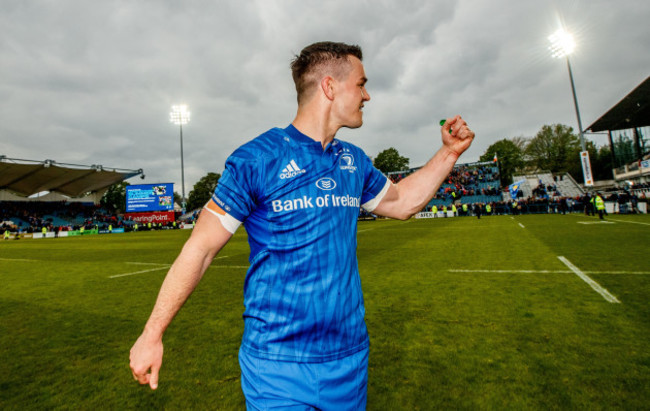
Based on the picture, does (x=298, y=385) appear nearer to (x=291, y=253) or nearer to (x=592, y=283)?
(x=291, y=253)

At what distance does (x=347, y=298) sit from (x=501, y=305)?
400 centimetres

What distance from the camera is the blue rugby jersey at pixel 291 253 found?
4.25ft

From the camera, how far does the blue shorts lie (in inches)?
47.9

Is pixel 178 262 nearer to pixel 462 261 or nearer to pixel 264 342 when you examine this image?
pixel 264 342

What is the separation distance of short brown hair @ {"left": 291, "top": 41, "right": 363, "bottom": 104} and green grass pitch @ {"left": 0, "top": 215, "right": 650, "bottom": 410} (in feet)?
7.59

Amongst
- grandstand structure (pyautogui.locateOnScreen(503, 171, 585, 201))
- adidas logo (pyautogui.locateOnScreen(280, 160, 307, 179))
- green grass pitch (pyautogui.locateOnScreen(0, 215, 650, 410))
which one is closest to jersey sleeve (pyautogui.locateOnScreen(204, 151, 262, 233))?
adidas logo (pyautogui.locateOnScreen(280, 160, 307, 179))

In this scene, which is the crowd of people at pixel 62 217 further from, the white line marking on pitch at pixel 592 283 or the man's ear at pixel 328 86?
the man's ear at pixel 328 86

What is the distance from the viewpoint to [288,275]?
1.33 meters

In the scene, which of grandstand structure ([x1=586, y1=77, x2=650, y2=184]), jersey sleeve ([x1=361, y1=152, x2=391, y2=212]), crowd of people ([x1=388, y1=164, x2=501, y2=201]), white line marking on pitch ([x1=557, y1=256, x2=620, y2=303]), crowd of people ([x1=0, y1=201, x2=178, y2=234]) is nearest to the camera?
jersey sleeve ([x1=361, y1=152, x2=391, y2=212])

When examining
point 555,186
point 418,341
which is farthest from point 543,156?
point 418,341

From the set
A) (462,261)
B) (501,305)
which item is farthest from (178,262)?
(462,261)

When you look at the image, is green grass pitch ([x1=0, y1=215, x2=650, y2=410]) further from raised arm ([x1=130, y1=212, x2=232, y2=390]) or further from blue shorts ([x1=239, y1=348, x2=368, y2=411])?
raised arm ([x1=130, y1=212, x2=232, y2=390])

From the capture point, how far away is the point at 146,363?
1229mm

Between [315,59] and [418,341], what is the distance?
305cm
